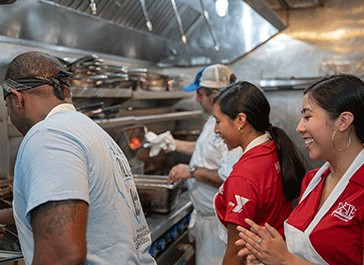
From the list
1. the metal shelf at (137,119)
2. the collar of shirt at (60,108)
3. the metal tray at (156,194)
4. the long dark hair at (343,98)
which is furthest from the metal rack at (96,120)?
the long dark hair at (343,98)

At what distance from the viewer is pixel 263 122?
189cm

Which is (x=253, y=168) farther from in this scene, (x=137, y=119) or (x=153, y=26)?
(x=153, y=26)

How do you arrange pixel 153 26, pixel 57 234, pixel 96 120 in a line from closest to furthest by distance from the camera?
pixel 57 234, pixel 96 120, pixel 153 26

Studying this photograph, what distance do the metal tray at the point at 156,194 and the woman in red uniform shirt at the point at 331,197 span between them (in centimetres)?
116

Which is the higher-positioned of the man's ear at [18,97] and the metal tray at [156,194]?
the man's ear at [18,97]

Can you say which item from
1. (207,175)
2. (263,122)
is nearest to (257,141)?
(263,122)

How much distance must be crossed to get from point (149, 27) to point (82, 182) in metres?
2.29

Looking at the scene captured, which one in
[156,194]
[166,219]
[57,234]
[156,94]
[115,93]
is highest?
[57,234]

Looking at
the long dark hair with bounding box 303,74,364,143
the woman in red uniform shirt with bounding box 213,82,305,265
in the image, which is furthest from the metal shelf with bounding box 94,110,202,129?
the long dark hair with bounding box 303,74,364,143

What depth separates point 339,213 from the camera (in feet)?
4.46

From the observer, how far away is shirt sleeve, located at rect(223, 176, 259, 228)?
64.7 inches

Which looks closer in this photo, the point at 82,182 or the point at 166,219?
the point at 82,182

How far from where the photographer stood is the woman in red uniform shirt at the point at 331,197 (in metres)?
1.34

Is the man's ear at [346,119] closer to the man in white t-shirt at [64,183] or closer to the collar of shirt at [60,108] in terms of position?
the man in white t-shirt at [64,183]
